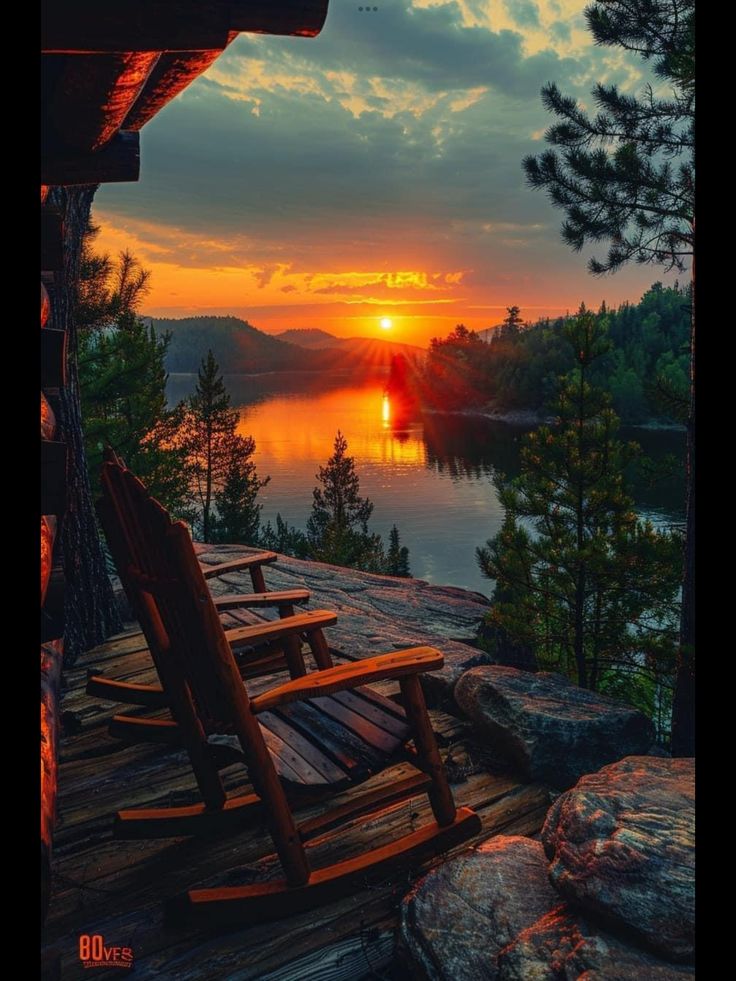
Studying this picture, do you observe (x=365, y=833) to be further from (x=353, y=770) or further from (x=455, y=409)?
(x=455, y=409)

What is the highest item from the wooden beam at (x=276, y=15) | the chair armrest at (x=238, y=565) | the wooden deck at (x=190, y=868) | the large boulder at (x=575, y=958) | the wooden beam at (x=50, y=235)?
the wooden beam at (x=276, y=15)

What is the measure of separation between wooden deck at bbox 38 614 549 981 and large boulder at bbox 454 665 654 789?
0.11 m

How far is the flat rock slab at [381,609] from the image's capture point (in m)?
4.57

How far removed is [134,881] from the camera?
2.52m

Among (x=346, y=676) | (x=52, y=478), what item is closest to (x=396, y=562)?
(x=346, y=676)

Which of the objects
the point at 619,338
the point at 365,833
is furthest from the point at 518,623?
the point at 619,338

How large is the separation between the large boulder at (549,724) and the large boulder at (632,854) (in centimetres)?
74

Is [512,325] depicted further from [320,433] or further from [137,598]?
[137,598]

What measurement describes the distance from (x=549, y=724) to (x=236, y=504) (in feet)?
95.6

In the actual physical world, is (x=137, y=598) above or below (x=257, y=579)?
above

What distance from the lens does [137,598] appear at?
2.58m

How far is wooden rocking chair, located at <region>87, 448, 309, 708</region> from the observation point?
2537 millimetres

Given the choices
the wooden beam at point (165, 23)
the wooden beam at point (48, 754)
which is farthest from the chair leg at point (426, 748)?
the wooden beam at point (165, 23)

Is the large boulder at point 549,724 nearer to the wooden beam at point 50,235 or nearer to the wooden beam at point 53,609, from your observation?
the wooden beam at point 53,609
